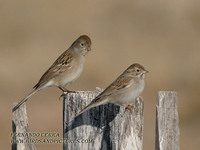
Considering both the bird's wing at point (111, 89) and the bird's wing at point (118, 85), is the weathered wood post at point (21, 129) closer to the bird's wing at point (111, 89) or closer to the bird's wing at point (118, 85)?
the bird's wing at point (111, 89)

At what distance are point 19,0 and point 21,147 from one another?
17.3 metres

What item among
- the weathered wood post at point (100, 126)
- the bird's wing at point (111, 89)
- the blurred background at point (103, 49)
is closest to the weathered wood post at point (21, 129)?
the weathered wood post at point (100, 126)

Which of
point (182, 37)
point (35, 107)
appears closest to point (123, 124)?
point (35, 107)

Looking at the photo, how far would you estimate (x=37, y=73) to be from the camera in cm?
1783

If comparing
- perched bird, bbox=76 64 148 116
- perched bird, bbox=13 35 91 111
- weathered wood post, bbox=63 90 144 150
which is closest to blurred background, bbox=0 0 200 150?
perched bird, bbox=13 35 91 111

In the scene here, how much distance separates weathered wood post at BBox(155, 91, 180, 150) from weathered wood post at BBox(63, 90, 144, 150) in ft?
0.64

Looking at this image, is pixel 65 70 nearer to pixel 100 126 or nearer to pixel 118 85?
pixel 118 85

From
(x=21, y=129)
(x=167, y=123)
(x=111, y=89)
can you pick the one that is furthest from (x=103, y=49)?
(x=167, y=123)

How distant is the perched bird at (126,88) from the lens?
6750 millimetres

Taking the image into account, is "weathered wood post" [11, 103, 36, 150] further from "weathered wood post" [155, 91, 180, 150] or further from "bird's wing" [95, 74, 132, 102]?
"weathered wood post" [155, 91, 180, 150]

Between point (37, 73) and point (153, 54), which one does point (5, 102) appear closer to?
point (37, 73)

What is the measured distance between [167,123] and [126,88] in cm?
190

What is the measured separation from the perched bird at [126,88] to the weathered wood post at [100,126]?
1.01 feet

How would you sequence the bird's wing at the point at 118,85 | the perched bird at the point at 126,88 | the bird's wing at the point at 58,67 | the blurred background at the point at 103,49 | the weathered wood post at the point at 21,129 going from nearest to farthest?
the weathered wood post at the point at 21,129
the perched bird at the point at 126,88
the bird's wing at the point at 118,85
the bird's wing at the point at 58,67
the blurred background at the point at 103,49
